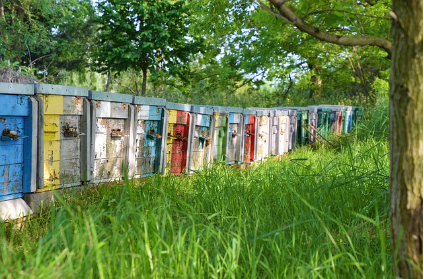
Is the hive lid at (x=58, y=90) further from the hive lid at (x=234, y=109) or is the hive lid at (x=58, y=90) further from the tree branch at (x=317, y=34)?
the hive lid at (x=234, y=109)

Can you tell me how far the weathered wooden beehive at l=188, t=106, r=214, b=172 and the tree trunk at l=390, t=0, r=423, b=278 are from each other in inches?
177

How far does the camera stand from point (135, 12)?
75.1 feet

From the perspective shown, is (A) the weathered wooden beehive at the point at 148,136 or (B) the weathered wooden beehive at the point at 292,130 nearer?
(A) the weathered wooden beehive at the point at 148,136

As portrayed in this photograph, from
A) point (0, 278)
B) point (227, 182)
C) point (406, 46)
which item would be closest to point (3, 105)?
point (227, 182)

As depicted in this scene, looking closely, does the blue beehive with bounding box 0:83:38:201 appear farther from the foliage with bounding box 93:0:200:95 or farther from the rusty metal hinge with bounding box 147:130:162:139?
the foliage with bounding box 93:0:200:95

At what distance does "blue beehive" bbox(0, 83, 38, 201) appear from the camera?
430 cm

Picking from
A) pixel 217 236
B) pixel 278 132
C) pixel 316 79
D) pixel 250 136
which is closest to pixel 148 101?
pixel 250 136

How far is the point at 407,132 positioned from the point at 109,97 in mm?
3743

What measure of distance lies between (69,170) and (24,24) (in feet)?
71.0

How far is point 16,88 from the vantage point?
14.1ft

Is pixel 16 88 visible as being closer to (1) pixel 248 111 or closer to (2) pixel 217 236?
(2) pixel 217 236

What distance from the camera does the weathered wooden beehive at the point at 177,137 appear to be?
6.35 m

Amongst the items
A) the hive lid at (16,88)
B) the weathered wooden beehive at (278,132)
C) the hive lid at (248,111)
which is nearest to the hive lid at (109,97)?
the hive lid at (16,88)

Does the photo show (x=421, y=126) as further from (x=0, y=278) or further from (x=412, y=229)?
(x=0, y=278)
